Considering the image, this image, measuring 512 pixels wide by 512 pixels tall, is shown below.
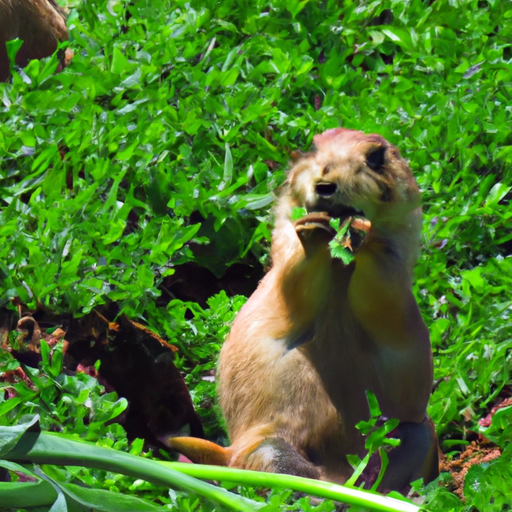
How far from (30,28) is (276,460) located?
401cm

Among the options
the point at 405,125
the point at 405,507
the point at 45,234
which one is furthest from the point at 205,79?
the point at 405,507

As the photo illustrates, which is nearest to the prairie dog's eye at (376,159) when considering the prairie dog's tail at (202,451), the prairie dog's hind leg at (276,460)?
the prairie dog's hind leg at (276,460)

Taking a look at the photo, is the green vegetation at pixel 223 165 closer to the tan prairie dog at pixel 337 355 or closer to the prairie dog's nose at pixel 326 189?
the tan prairie dog at pixel 337 355

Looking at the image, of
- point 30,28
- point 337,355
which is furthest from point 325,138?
point 30,28

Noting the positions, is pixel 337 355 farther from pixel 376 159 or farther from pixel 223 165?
pixel 223 165

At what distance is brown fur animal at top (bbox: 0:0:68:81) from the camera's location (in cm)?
574

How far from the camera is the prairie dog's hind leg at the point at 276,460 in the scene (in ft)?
9.52

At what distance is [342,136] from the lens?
2.90 meters

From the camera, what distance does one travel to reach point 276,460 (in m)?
2.91

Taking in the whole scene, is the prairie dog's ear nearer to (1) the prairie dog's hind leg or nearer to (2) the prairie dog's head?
(2) the prairie dog's head

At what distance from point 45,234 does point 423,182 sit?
2089 millimetres

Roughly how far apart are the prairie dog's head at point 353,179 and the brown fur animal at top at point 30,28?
336cm

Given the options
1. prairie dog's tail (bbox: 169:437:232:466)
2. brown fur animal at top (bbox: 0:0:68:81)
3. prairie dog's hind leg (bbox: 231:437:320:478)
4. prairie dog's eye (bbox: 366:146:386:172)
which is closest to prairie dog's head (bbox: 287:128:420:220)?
prairie dog's eye (bbox: 366:146:386:172)

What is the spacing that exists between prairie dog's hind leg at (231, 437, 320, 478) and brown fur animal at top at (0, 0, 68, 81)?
3.54 metres
